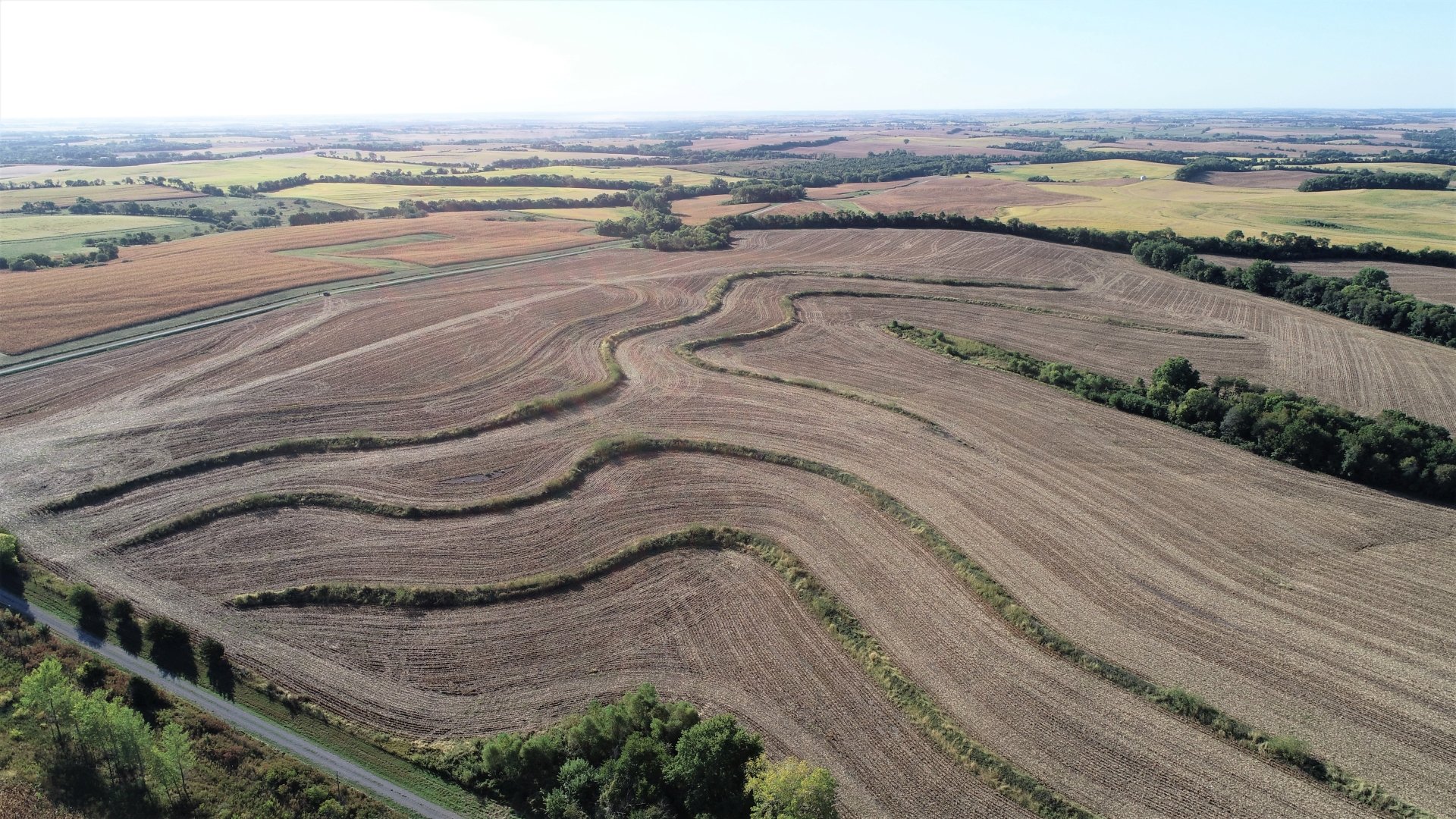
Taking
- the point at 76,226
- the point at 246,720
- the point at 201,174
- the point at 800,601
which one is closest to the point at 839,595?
the point at 800,601

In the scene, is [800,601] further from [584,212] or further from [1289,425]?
[584,212]

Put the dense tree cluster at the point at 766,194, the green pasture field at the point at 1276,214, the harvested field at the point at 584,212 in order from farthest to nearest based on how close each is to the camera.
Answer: the dense tree cluster at the point at 766,194, the harvested field at the point at 584,212, the green pasture field at the point at 1276,214

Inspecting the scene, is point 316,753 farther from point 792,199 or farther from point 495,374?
point 792,199

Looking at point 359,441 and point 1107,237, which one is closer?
point 359,441

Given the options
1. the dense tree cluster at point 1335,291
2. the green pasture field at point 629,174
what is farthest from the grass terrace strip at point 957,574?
the green pasture field at point 629,174

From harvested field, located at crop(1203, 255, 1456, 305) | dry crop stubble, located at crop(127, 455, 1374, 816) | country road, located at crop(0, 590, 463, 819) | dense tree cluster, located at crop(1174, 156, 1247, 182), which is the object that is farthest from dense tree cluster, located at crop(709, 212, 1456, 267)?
country road, located at crop(0, 590, 463, 819)

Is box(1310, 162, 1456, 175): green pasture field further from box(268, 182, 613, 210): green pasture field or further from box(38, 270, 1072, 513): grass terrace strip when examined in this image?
box(38, 270, 1072, 513): grass terrace strip

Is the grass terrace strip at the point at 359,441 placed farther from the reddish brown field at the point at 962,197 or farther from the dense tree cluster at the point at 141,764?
the reddish brown field at the point at 962,197
